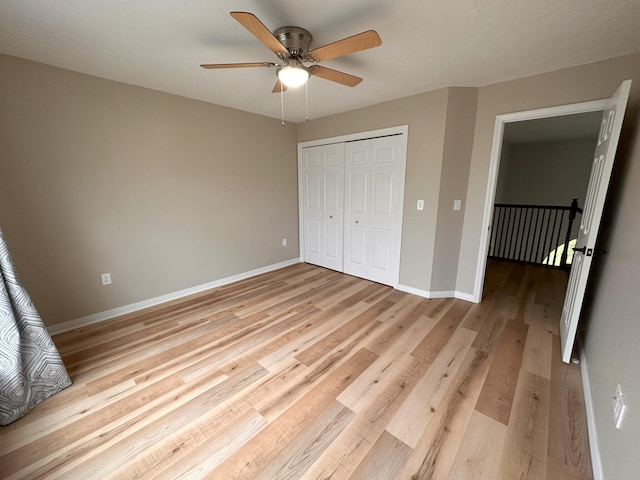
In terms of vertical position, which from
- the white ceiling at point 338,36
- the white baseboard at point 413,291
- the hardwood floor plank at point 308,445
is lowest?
the hardwood floor plank at point 308,445

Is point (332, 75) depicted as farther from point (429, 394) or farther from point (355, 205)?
point (429, 394)

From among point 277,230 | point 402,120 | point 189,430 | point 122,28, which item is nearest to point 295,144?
point 277,230

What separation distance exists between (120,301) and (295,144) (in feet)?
10.4

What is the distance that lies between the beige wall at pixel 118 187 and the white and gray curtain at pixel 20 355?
943mm

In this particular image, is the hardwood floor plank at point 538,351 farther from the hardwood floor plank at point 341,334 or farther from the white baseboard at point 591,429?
the hardwood floor plank at point 341,334

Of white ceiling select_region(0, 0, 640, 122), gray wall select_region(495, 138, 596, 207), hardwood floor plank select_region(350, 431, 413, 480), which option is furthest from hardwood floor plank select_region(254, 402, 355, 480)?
gray wall select_region(495, 138, 596, 207)

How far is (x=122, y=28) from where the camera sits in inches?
64.6

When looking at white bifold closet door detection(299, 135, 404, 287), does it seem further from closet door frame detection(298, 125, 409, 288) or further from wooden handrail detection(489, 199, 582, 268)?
wooden handrail detection(489, 199, 582, 268)

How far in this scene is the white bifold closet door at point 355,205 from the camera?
3.23m

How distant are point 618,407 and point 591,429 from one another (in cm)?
40

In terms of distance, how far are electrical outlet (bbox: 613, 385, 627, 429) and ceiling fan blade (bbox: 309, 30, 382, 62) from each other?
2027 mm

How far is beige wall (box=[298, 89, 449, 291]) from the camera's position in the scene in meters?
2.75

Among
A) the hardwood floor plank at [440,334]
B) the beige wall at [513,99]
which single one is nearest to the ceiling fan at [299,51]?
the beige wall at [513,99]

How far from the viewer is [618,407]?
1135 millimetres
